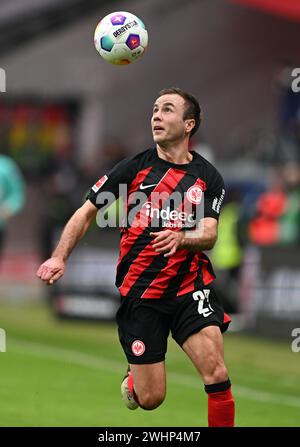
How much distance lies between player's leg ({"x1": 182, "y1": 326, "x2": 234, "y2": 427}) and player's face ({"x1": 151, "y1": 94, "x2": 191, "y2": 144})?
4.59 feet

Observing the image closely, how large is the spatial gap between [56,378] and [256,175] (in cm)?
1157

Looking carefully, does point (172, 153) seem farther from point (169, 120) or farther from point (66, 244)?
point (66, 244)

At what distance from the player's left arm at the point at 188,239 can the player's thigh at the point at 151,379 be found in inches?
33.1

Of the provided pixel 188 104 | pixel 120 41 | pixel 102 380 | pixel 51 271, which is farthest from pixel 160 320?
pixel 102 380

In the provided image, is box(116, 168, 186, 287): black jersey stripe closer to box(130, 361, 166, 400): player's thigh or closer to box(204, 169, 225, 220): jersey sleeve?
box(204, 169, 225, 220): jersey sleeve

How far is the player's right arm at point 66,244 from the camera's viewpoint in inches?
326

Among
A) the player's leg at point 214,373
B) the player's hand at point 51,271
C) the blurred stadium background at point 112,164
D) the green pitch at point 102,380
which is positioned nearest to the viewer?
the player's hand at point 51,271

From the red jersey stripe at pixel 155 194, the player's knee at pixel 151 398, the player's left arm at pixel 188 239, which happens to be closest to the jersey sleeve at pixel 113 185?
the red jersey stripe at pixel 155 194

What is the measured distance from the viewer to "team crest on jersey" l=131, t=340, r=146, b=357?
28.4 feet

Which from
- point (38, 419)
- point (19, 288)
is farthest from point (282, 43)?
point (38, 419)

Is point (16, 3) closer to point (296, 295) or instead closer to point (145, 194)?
point (296, 295)

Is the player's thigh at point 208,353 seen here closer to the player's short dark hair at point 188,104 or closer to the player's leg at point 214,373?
the player's leg at point 214,373

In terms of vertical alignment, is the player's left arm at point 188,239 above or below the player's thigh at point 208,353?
above

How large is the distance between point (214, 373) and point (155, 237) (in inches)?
41.0
